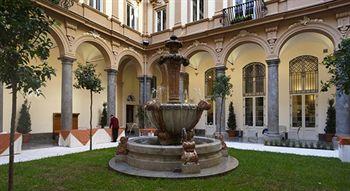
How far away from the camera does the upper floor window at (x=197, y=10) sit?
58.3 feet

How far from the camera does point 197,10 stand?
1795 centimetres

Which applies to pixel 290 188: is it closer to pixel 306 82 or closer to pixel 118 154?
pixel 118 154

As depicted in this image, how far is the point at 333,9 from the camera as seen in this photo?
12.1 m

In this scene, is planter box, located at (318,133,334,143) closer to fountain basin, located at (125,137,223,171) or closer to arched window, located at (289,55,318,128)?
arched window, located at (289,55,318,128)

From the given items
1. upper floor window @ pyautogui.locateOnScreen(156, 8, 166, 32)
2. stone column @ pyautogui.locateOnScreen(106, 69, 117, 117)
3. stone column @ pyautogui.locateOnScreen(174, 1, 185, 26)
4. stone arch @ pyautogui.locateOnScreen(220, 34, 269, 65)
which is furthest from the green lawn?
upper floor window @ pyautogui.locateOnScreen(156, 8, 166, 32)

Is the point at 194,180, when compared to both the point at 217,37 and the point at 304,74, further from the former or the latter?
the point at 304,74

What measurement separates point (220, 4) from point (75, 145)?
1112 centimetres

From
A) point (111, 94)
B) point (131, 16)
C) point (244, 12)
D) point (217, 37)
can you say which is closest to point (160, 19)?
point (131, 16)

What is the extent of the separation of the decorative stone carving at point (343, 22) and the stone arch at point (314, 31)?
0.64 ft

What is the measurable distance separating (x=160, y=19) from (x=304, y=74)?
10250 mm

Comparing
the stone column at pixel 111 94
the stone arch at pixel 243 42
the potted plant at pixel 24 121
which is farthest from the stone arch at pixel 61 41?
the stone arch at pixel 243 42

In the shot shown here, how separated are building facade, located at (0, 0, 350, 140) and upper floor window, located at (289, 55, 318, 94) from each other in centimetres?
5

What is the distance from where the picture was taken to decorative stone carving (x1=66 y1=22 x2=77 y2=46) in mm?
13164

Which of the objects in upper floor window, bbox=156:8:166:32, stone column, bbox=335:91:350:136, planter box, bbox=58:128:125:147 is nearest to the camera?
stone column, bbox=335:91:350:136
